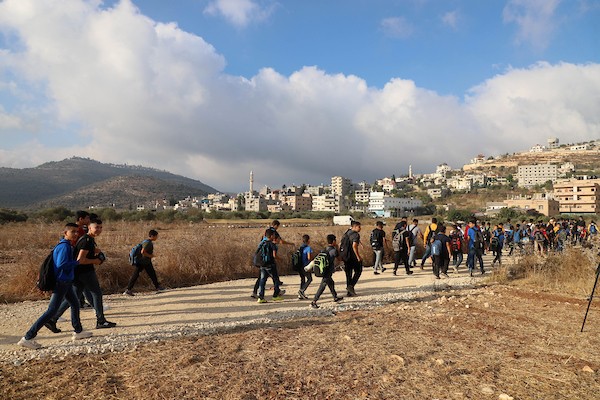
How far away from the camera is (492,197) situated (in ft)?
421

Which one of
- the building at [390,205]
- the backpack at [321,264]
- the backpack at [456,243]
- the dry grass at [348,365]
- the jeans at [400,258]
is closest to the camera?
the dry grass at [348,365]

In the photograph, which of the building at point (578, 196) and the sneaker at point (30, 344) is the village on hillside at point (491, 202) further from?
the sneaker at point (30, 344)

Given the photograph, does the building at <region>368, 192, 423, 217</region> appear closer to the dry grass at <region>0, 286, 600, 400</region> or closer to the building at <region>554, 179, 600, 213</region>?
the building at <region>554, 179, 600, 213</region>

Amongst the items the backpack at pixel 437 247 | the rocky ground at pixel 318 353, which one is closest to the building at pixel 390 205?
the backpack at pixel 437 247

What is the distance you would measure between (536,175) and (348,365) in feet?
568

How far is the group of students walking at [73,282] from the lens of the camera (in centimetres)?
598

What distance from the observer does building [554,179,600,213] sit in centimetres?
9047

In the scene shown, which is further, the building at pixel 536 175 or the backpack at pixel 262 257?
the building at pixel 536 175

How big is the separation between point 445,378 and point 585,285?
26.5ft

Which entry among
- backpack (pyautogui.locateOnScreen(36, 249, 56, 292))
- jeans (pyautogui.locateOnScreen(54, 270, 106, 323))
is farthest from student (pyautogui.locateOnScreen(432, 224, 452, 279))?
backpack (pyautogui.locateOnScreen(36, 249, 56, 292))

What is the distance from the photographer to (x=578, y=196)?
3696 inches

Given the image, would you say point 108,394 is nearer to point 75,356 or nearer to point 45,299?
point 75,356

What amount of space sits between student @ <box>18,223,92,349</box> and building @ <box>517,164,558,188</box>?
162 meters

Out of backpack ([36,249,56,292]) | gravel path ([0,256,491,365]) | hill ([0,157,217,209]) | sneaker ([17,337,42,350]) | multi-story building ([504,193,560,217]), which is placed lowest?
gravel path ([0,256,491,365])
